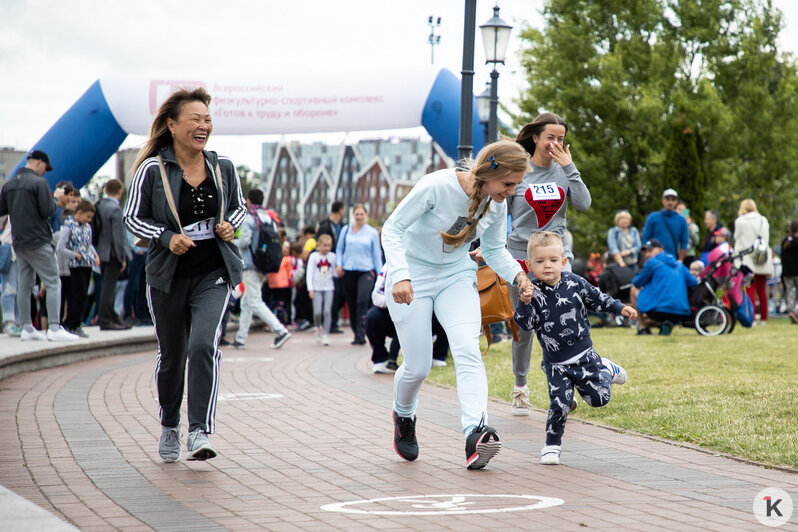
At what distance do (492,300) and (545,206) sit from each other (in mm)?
957

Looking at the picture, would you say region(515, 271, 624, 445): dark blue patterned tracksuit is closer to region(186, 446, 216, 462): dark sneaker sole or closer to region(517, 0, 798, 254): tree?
region(186, 446, 216, 462): dark sneaker sole

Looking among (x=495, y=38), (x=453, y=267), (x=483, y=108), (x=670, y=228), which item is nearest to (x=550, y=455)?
(x=453, y=267)

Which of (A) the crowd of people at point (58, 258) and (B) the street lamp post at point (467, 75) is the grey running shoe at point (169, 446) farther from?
(B) the street lamp post at point (467, 75)

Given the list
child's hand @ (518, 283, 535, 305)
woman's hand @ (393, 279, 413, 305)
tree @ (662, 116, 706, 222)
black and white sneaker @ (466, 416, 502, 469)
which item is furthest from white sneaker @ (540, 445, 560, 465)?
tree @ (662, 116, 706, 222)

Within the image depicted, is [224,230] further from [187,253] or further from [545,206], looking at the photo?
[545,206]

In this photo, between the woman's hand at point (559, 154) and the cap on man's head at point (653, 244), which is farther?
the cap on man's head at point (653, 244)

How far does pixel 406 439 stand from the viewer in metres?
5.84

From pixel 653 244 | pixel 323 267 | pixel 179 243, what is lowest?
pixel 323 267

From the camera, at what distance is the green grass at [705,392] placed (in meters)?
6.32

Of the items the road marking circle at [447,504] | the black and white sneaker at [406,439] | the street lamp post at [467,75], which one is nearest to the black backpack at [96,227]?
the street lamp post at [467,75]

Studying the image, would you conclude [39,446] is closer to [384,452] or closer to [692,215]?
[384,452]

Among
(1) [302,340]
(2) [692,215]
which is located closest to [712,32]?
(2) [692,215]

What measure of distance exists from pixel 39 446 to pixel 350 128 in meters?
14.2

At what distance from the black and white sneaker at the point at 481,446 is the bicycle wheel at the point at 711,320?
33.3 ft
